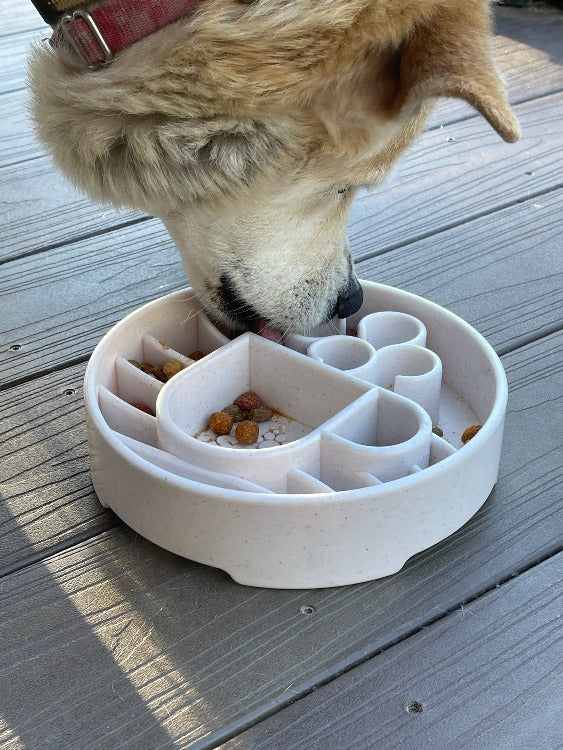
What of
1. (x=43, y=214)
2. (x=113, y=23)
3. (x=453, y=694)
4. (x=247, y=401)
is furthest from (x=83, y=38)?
(x=43, y=214)

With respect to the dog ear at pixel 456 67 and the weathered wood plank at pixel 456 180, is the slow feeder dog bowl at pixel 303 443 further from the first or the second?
the weathered wood plank at pixel 456 180

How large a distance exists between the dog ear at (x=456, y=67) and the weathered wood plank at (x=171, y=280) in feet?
2.36

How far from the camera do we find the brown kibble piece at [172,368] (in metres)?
1.68

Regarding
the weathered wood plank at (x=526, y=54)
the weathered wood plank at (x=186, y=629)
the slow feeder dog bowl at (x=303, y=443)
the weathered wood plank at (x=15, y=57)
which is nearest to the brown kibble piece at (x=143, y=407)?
the slow feeder dog bowl at (x=303, y=443)

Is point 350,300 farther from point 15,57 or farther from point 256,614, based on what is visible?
point 15,57

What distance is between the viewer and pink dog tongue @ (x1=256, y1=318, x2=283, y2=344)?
5.71 feet

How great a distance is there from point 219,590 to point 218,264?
557 mm

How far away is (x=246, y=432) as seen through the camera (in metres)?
1.58

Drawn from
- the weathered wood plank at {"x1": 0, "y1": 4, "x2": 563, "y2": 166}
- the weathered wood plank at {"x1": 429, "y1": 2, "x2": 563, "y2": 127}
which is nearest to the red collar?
the weathered wood plank at {"x1": 0, "y1": 4, "x2": 563, "y2": 166}

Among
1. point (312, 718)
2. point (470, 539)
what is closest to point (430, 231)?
point (470, 539)

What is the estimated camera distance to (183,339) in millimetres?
1824

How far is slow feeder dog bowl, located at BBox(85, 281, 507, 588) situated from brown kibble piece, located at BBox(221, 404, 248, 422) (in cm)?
2

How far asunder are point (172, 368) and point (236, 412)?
132mm

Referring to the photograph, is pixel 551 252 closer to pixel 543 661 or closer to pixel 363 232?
pixel 363 232
